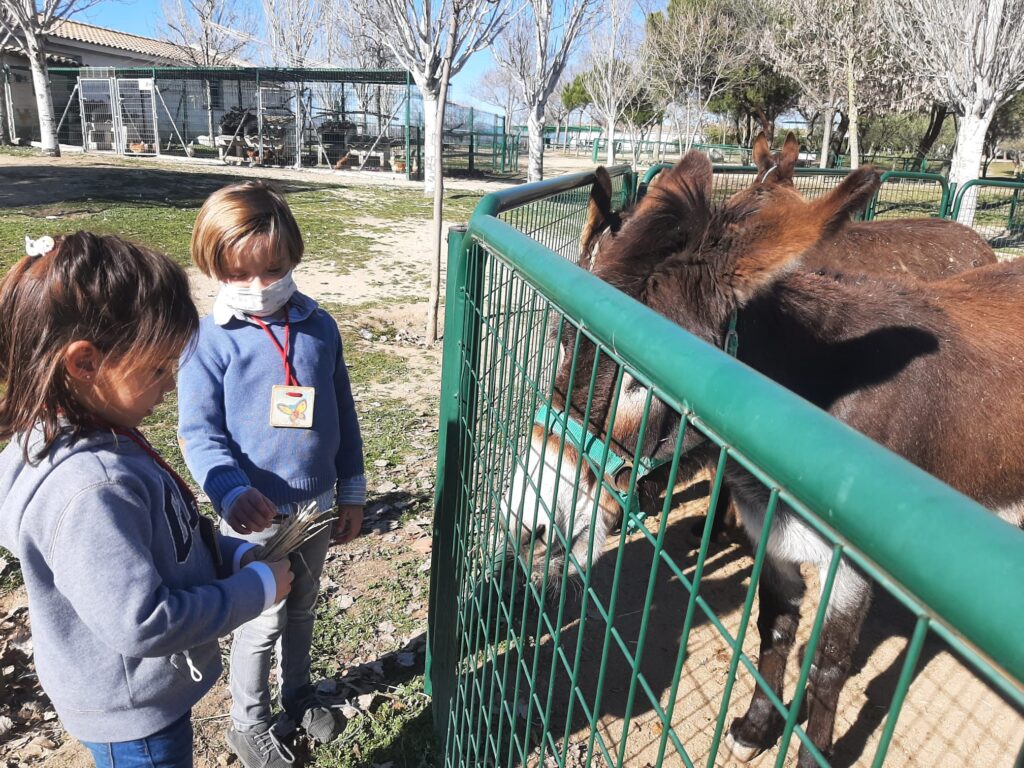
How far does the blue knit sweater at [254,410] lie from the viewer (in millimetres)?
2062

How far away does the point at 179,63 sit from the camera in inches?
1540

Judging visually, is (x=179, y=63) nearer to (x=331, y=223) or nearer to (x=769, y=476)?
(x=331, y=223)

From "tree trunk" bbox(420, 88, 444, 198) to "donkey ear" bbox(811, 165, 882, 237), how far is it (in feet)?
16.9

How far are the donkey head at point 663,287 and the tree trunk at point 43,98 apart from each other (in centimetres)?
2483

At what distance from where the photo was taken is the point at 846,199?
1814mm

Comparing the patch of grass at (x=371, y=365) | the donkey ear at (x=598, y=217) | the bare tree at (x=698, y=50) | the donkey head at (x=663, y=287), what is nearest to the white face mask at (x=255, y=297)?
the donkey head at (x=663, y=287)

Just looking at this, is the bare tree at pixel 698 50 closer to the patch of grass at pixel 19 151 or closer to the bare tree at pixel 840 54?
the bare tree at pixel 840 54

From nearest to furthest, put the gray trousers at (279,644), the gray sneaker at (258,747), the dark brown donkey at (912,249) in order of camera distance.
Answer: the gray trousers at (279,644) < the gray sneaker at (258,747) < the dark brown donkey at (912,249)

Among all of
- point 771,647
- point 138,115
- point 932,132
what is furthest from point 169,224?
point 932,132

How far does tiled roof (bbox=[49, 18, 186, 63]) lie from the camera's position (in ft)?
113

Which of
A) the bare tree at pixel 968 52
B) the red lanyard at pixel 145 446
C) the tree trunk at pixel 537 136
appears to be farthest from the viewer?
the tree trunk at pixel 537 136

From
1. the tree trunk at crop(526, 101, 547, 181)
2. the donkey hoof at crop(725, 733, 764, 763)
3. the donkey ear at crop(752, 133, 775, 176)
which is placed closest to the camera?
the donkey hoof at crop(725, 733, 764, 763)

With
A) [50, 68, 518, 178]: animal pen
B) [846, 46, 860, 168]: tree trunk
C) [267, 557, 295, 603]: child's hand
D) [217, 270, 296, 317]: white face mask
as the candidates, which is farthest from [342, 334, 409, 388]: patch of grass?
[50, 68, 518, 178]: animal pen

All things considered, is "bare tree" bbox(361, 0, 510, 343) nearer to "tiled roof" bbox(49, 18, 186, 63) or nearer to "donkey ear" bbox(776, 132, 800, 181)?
"donkey ear" bbox(776, 132, 800, 181)
